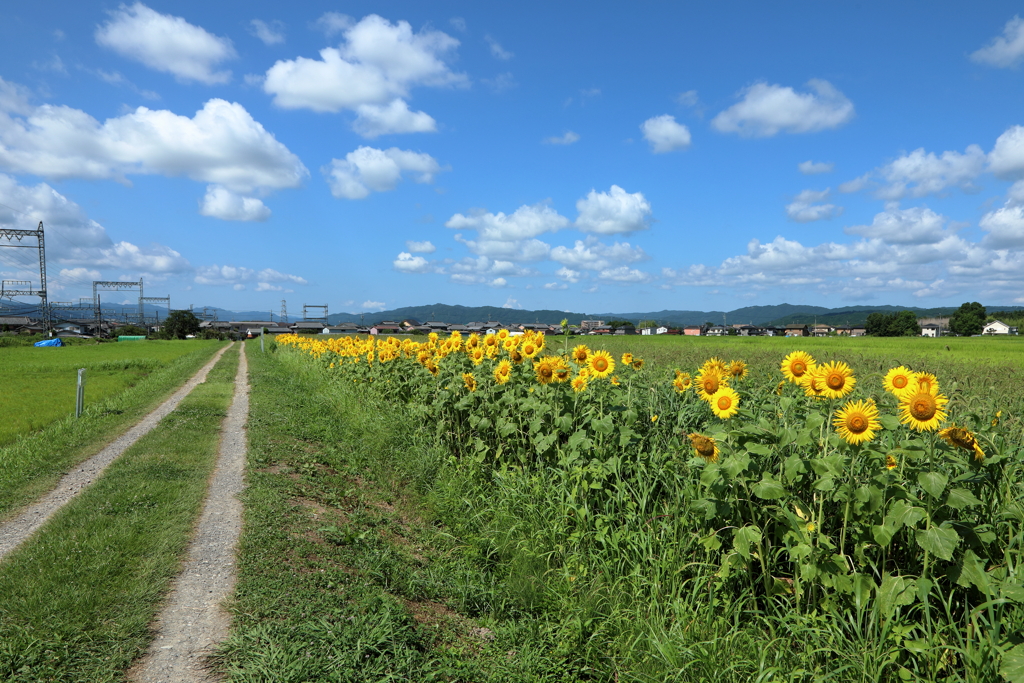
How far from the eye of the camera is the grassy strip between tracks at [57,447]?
22.4 ft

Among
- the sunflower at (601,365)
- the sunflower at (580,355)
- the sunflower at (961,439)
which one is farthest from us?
the sunflower at (580,355)

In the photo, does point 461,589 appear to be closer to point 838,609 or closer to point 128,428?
point 838,609

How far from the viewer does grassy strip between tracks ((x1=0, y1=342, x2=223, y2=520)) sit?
6.82m

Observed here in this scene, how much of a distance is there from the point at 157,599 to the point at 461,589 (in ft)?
7.27

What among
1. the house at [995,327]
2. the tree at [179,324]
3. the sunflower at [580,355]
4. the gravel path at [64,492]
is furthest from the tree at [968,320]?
the tree at [179,324]

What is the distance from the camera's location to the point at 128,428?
10.7 metres

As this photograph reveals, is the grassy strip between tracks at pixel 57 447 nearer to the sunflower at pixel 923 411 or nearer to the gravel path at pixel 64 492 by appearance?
the gravel path at pixel 64 492

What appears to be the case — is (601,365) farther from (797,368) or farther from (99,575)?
(99,575)

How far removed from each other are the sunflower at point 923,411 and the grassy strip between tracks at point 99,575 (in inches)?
186

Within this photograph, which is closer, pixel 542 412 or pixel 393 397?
pixel 542 412

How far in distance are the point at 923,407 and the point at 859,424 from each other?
32cm

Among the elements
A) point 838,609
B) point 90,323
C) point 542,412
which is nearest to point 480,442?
point 542,412

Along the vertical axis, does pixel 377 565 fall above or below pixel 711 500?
below

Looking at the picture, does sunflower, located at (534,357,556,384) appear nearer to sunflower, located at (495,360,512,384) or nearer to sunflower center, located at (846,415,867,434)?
sunflower, located at (495,360,512,384)
